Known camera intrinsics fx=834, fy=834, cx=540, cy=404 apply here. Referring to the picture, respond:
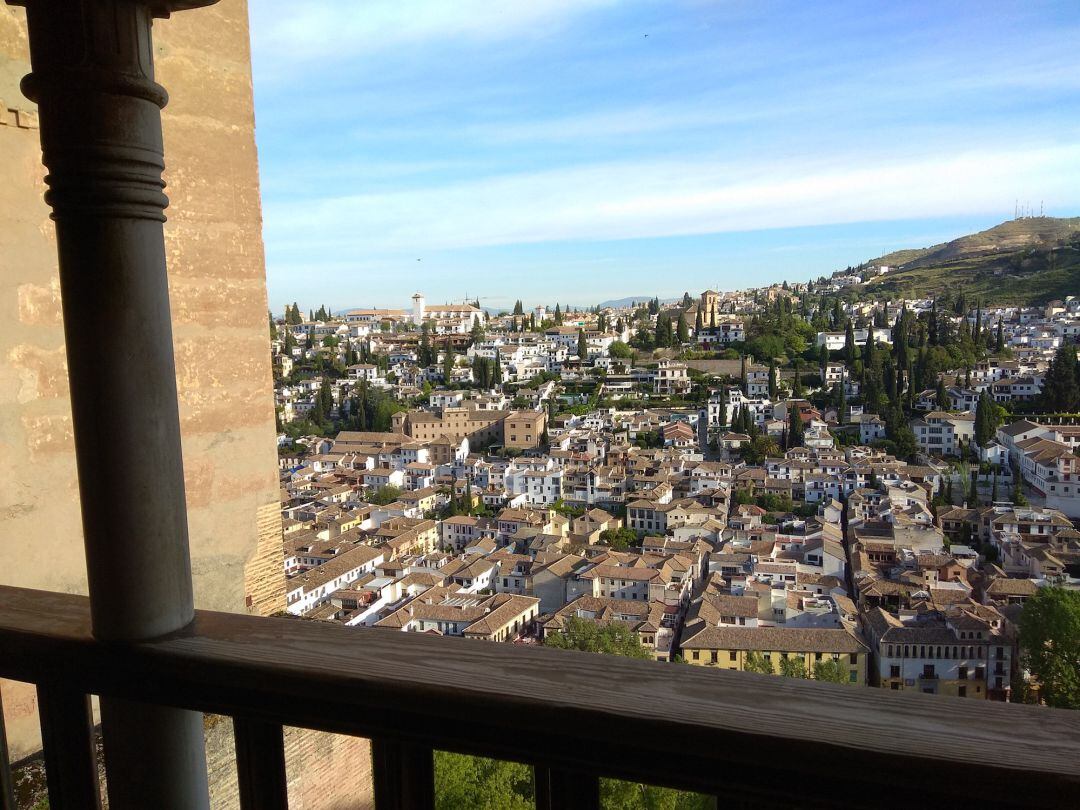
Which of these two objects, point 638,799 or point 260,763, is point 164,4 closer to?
point 260,763

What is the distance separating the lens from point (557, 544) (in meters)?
15.8

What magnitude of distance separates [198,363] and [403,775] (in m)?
1.70

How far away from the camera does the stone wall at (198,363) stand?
1.61 m

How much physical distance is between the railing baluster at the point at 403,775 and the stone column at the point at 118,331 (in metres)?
0.17

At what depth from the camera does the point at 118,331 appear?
662 millimetres

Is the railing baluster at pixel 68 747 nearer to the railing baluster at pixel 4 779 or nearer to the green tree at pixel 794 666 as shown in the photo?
the railing baluster at pixel 4 779

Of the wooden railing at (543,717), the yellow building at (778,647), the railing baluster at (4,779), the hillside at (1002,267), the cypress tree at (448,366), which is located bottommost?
the yellow building at (778,647)

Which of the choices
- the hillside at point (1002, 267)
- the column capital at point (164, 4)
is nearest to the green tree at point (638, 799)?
the column capital at point (164, 4)

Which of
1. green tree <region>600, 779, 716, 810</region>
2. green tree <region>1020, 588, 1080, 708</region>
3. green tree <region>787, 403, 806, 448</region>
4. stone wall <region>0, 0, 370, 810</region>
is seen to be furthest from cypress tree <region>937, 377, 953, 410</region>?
stone wall <region>0, 0, 370, 810</region>

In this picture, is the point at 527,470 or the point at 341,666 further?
the point at 527,470

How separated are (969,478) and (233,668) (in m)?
22.4

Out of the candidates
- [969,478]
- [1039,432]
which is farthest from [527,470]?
[1039,432]

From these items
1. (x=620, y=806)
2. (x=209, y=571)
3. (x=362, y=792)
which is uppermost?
(x=209, y=571)

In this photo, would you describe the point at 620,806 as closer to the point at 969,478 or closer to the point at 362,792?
the point at 362,792
